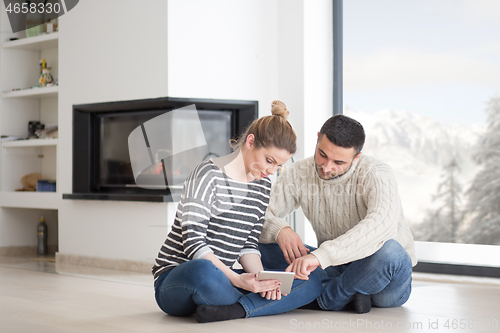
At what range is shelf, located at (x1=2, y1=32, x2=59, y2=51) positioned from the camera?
4.58m

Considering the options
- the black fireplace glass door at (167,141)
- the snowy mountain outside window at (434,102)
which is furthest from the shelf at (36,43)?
the snowy mountain outside window at (434,102)

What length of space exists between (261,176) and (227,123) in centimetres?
198

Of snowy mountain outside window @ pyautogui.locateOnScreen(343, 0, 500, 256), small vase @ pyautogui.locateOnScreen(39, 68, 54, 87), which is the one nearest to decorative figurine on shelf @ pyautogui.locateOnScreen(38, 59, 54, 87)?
small vase @ pyautogui.locateOnScreen(39, 68, 54, 87)

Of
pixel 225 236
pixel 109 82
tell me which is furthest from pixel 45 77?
pixel 225 236

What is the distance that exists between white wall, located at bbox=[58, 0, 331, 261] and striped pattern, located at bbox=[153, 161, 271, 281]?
5.40 feet

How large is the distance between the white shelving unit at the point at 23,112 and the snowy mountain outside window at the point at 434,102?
7.89 ft

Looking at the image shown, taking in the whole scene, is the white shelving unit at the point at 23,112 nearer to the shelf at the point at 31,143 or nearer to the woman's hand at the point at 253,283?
the shelf at the point at 31,143

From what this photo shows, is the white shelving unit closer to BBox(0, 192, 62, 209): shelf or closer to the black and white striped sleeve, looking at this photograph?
BBox(0, 192, 62, 209): shelf

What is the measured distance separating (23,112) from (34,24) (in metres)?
0.73

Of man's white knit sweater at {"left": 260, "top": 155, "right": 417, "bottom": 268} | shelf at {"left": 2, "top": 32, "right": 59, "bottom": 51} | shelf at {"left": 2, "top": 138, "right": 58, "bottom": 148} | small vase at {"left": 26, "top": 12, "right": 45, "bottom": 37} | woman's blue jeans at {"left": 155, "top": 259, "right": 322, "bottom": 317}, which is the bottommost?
woman's blue jeans at {"left": 155, "top": 259, "right": 322, "bottom": 317}

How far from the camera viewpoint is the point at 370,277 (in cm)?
220

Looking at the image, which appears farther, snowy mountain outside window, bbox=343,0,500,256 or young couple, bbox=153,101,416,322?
snowy mountain outside window, bbox=343,0,500,256

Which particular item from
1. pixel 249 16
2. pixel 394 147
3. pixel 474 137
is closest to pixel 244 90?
pixel 249 16

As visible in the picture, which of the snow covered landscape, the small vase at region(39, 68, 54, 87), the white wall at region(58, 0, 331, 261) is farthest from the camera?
the small vase at region(39, 68, 54, 87)
